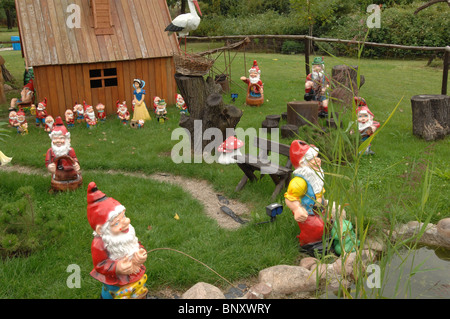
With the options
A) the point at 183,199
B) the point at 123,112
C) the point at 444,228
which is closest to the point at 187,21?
the point at 123,112

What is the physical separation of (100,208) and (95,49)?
8.35 metres

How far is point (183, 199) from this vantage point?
6.77m

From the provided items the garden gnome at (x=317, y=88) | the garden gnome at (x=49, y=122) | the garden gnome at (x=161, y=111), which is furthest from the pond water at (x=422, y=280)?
the garden gnome at (x=161, y=111)

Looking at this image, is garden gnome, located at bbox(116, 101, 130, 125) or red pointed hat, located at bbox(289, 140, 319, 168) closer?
red pointed hat, located at bbox(289, 140, 319, 168)

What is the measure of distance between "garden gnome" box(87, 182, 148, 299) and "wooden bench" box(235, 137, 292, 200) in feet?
9.74

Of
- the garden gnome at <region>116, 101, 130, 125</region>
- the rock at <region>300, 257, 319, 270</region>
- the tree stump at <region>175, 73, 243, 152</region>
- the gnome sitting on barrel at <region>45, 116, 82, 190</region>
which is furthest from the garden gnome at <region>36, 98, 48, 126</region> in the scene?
the rock at <region>300, 257, 319, 270</region>

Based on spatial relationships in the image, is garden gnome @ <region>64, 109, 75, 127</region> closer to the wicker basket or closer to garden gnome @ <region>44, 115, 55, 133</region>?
garden gnome @ <region>44, 115, 55, 133</region>

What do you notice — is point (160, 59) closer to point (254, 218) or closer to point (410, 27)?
point (254, 218)

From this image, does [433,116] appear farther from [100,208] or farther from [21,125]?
[21,125]

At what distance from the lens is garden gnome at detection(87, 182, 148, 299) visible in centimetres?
382

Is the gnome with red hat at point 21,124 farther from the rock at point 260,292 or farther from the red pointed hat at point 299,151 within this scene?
the rock at point 260,292

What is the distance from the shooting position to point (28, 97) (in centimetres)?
1178

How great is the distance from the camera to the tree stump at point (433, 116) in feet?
28.7

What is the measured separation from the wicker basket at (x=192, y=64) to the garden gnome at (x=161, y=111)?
2213mm
